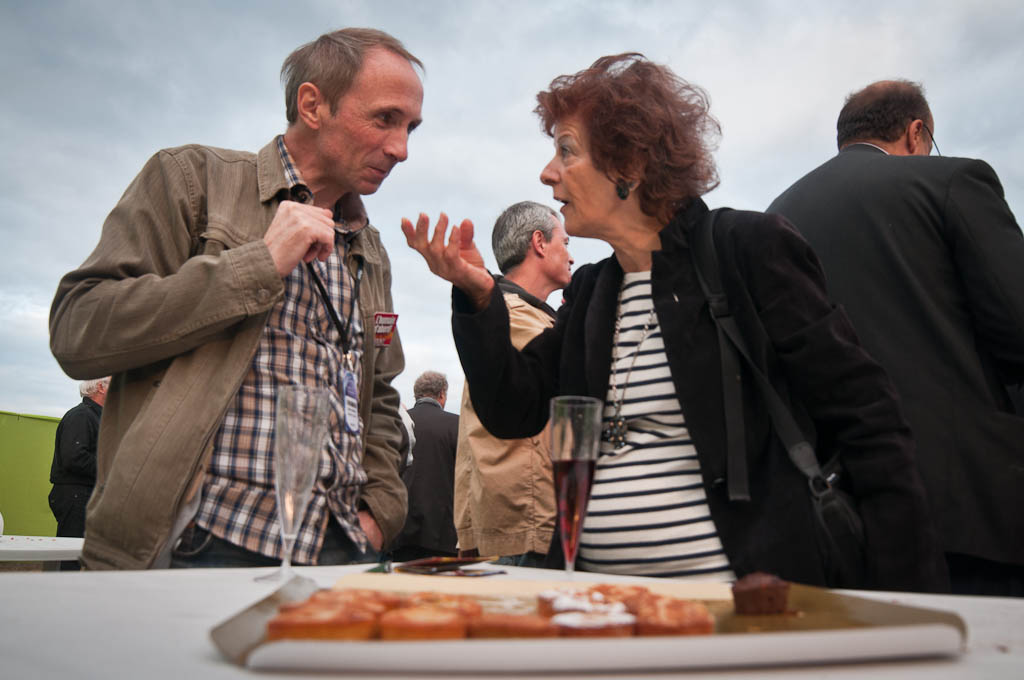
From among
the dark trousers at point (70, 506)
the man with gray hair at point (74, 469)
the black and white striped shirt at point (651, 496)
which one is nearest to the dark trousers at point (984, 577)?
the black and white striped shirt at point (651, 496)

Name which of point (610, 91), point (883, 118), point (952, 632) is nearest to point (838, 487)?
point (952, 632)

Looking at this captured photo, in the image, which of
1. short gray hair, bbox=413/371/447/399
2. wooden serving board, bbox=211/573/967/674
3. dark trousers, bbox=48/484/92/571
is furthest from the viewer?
short gray hair, bbox=413/371/447/399

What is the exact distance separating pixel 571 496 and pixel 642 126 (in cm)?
120

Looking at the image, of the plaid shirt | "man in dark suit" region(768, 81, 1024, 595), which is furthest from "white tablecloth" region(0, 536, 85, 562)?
"man in dark suit" region(768, 81, 1024, 595)

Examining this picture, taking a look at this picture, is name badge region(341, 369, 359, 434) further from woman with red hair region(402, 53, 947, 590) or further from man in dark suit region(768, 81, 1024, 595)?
man in dark suit region(768, 81, 1024, 595)

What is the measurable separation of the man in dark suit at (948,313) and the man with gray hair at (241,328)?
4.32 feet

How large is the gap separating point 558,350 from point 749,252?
622 mm

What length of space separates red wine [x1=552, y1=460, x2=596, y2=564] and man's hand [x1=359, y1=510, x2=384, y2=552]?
104 cm

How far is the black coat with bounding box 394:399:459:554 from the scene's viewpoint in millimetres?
5363

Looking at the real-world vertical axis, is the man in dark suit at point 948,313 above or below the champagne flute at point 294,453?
above

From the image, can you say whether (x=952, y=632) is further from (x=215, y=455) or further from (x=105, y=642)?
(x=215, y=455)

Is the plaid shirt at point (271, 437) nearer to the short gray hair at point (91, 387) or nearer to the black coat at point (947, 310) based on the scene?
the black coat at point (947, 310)

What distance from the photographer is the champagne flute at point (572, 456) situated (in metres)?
1.15

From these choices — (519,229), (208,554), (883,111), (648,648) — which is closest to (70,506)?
(519,229)
